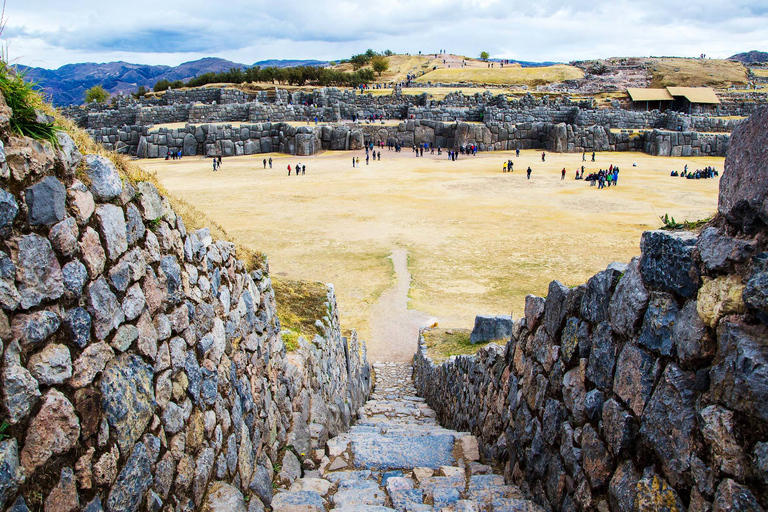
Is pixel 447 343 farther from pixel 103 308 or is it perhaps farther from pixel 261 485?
pixel 103 308

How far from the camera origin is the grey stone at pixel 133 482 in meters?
3.54

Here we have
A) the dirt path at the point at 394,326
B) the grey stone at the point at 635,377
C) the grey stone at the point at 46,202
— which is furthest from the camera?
the dirt path at the point at 394,326

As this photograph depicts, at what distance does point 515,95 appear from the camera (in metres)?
73.1

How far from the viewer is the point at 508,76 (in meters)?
91.4

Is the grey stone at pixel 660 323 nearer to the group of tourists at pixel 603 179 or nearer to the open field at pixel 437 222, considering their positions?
the open field at pixel 437 222

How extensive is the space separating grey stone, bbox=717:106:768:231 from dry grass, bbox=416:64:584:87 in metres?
88.9

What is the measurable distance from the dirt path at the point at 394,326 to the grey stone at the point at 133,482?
12974 millimetres

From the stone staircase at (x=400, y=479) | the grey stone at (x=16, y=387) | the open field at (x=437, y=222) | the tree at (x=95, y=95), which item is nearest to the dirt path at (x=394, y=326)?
the open field at (x=437, y=222)

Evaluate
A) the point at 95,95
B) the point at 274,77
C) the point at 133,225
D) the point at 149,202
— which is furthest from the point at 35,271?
the point at 95,95

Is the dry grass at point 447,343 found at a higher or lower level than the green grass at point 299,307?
lower

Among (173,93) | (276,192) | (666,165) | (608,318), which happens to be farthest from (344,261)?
(173,93)

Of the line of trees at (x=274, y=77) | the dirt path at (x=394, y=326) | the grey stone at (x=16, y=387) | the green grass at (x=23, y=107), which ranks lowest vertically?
the dirt path at (x=394, y=326)

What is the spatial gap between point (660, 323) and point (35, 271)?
381 cm

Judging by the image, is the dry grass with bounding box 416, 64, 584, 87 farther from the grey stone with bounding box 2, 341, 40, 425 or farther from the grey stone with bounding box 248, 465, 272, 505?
the grey stone with bounding box 2, 341, 40, 425
